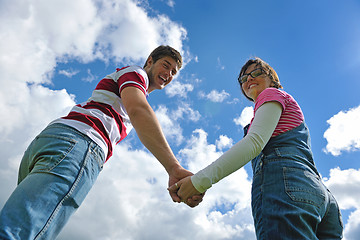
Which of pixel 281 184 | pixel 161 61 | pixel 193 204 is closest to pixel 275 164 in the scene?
pixel 281 184

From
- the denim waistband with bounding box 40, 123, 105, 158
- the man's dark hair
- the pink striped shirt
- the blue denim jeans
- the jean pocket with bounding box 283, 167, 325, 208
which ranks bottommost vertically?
the blue denim jeans

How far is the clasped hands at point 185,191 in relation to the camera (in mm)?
2865

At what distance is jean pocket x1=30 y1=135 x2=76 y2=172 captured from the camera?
2.39 m

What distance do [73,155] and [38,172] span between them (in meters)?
0.31

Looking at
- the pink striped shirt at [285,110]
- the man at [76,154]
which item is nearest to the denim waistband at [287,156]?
the pink striped shirt at [285,110]

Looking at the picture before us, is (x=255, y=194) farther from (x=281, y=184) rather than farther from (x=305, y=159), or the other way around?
(x=305, y=159)

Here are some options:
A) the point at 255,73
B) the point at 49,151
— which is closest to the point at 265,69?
the point at 255,73

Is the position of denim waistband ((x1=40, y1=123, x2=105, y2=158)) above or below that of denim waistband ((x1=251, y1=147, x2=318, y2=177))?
below

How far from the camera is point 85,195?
2.61 metres

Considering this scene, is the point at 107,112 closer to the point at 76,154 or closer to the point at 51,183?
the point at 76,154

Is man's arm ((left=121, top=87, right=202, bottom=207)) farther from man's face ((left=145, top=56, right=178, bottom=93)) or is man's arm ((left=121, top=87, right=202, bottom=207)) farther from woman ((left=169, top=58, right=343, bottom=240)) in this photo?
man's face ((left=145, top=56, right=178, bottom=93))

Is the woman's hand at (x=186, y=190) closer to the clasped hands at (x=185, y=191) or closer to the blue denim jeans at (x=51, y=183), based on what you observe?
the clasped hands at (x=185, y=191)

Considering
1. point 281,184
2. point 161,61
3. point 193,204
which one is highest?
point 161,61

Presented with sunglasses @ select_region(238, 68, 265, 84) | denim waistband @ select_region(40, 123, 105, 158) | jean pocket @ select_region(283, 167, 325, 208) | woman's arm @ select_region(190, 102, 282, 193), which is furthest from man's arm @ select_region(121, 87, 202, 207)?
sunglasses @ select_region(238, 68, 265, 84)
